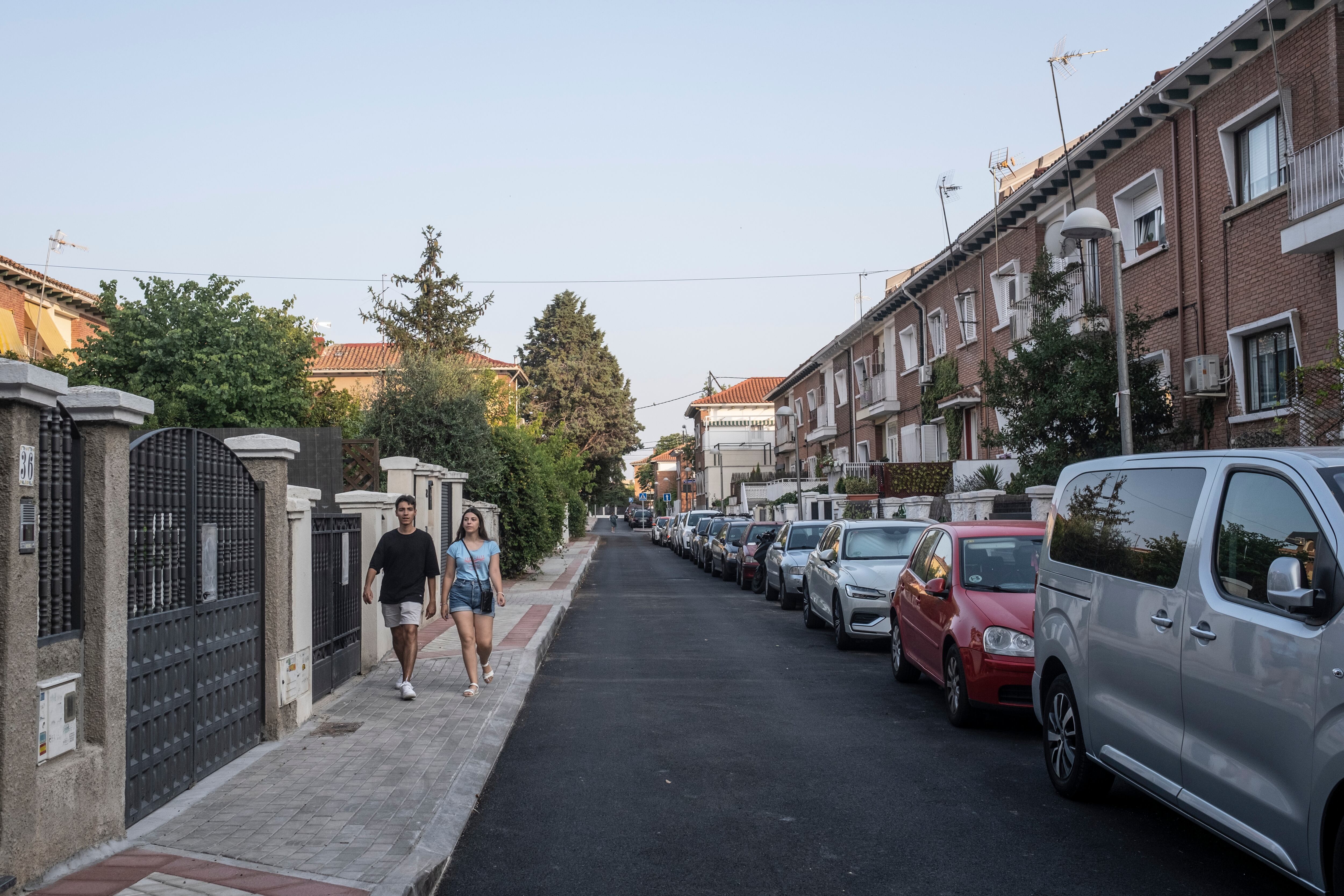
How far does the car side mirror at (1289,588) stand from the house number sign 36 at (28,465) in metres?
4.79

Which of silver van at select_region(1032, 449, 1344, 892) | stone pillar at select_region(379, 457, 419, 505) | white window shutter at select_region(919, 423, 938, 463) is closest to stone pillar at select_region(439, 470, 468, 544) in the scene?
stone pillar at select_region(379, 457, 419, 505)

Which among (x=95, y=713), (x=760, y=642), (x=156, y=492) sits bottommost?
(x=760, y=642)

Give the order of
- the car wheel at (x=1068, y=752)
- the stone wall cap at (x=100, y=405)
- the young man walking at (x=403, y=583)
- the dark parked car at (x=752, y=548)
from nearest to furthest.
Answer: the stone wall cap at (x=100, y=405)
the car wheel at (x=1068, y=752)
the young man walking at (x=403, y=583)
the dark parked car at (x=752, y=548)

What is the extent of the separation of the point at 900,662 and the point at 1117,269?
18.6 feet

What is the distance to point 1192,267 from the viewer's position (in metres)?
17.1

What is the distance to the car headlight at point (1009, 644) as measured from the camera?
823 centimetres

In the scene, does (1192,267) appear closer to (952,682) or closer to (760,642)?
(760,642)

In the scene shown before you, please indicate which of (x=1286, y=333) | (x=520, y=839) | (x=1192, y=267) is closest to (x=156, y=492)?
(x=520, y=839)

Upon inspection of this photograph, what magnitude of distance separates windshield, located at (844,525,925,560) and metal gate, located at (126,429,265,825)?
8410 millimetres

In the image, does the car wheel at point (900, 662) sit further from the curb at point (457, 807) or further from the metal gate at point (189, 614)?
the metal gate at point (189, 614)

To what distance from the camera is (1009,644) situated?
8258 mm

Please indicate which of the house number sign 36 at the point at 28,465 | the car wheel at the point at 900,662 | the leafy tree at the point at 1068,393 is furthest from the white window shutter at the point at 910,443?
the house number sign 36 at the point at 28,465

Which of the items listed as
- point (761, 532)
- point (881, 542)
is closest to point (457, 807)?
point (881, 542)

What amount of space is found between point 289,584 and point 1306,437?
36.7ft
